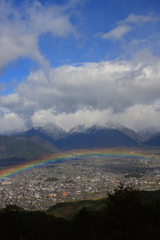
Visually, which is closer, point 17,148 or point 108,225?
point 108,225

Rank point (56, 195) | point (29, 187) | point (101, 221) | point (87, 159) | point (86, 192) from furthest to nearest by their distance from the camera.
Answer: point (87, 159)
point (29, 187)
point (86, 192)
point (56, 195)
point (101, 221)

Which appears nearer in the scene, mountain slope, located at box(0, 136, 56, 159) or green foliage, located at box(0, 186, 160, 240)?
green foliage, located at box(0, 186, 160, 240)

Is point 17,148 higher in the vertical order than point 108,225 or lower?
higher

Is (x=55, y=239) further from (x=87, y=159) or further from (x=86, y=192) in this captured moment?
(x=87, y=159)

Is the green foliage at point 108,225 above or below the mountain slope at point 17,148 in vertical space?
below

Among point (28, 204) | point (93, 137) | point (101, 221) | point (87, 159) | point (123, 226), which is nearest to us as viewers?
point (123, 226)

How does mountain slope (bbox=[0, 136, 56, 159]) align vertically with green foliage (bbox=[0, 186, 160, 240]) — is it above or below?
above

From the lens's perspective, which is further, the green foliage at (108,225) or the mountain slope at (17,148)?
the mountain slope at (17,148)

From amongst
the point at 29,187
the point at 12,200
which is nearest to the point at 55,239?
the point at 12,200

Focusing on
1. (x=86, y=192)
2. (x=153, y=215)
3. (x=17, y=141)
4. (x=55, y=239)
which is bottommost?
(x=86, y=192)

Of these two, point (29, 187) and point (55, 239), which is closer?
point (55, 239)

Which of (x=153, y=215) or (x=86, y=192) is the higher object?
(x=153, y=215)
